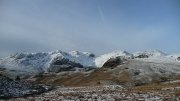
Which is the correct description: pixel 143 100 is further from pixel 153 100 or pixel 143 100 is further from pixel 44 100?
pixel 44 100

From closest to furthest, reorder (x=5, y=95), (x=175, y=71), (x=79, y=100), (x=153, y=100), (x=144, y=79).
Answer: (x=153, y=100), (x=79, y=100), (x=5, y=95), (x=144, y=79), (x=175, y=71)

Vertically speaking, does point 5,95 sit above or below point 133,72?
below

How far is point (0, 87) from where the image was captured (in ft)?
207

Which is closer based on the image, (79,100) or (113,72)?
(79,100)

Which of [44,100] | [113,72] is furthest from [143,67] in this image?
[44,100]

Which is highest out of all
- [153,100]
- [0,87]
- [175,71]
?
[175,71]

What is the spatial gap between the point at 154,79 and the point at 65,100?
95.5 metres

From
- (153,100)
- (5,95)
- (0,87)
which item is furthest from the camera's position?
(0,87)

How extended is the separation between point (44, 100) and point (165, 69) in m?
118

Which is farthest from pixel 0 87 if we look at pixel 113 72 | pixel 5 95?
pixel 113 72

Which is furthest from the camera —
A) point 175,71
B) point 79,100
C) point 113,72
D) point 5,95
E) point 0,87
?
point 113,72

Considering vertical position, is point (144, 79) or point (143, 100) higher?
point (144, 79)

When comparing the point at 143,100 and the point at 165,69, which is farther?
the point at 165,69

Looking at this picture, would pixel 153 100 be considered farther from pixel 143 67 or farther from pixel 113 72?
pixel 113 72
